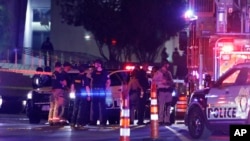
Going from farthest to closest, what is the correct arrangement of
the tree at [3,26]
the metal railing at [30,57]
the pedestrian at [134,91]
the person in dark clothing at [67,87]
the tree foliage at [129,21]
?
the tree foliage at [129,21] < the tree at [3,26] < the metal railing at [30,57] < the pedestrian at [134,91] < the person in dark clothing at [67,87]

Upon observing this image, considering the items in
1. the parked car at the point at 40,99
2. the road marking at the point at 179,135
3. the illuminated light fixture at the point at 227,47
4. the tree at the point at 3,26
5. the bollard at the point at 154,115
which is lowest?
the road marking at the point at 179,135

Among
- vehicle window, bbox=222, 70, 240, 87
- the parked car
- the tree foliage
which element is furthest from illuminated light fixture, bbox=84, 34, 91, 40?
vehicle window, bbox=222, 70, 240, 87

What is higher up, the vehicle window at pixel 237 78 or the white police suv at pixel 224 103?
the vehicle window at pixel 237 78

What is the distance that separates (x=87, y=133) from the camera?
54.6ft

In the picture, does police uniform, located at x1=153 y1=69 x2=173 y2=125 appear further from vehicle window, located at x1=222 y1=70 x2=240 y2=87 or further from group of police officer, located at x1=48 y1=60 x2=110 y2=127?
vehicle window, located at x1=222 y1=70 x2=240 y2=87

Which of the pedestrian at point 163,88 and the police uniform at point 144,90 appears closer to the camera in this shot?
the pedestrian at point 163,88

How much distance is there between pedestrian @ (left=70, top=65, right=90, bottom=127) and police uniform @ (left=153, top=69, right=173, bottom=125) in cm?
186

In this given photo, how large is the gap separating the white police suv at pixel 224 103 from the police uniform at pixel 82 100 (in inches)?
156

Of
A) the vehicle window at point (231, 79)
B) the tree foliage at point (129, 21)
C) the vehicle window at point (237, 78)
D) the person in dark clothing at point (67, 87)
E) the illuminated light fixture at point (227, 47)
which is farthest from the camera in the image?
the tree foliage at point (129, 21)

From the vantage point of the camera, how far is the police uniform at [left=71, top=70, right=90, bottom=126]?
18.2 m

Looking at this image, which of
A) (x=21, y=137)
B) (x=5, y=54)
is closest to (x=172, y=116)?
(x=21, y=137)

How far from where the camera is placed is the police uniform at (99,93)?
1820cm

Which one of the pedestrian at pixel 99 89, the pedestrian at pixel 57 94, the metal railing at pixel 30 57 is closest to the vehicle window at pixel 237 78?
the pedestrian at pixel 99 89

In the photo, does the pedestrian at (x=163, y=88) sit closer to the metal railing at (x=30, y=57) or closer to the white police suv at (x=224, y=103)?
the white police suv at (x=224, y=103)
